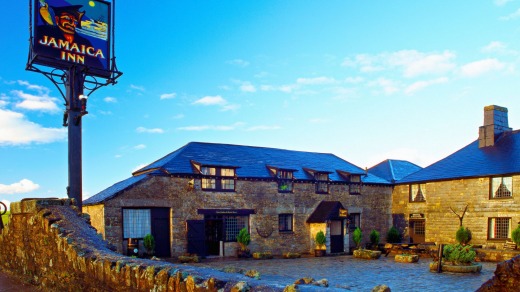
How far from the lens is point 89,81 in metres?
17.8

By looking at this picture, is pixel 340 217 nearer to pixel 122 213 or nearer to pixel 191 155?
pixel 191 155

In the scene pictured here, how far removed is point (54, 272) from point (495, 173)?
997 inches

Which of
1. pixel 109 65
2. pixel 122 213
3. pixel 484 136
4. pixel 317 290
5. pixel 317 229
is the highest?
pixel 109 65

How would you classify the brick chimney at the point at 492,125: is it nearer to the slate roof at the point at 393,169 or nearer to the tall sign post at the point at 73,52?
the slate roof at the point at 393,169

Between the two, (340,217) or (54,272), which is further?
(340,217)

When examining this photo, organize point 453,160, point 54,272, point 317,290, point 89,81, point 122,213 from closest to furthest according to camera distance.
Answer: point 317,290 → point 54,272 → point 89,81 → point 122,213 → point 453,160

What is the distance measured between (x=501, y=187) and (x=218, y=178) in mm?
17179

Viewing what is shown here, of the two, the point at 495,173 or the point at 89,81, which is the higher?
the point at 89,81

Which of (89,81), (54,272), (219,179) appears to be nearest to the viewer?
(54,272)

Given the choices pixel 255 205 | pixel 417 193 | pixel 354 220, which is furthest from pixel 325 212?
pixel 417 193

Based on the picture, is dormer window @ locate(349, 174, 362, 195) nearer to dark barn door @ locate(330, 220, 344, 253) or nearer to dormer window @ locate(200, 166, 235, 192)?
dark barn door @ locate(330, 220, 344, 253)

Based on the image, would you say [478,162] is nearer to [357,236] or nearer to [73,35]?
[357,236]

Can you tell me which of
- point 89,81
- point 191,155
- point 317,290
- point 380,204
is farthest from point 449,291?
point 380,204

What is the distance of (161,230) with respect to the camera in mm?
24266
